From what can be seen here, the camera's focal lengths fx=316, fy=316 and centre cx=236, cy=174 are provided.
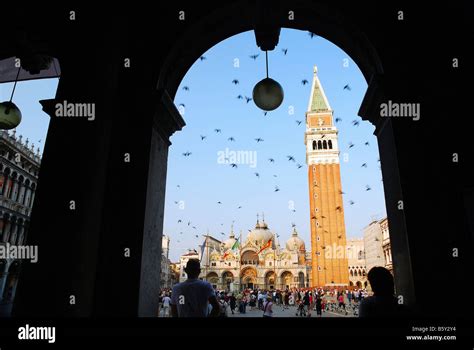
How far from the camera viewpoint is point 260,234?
2970 inches

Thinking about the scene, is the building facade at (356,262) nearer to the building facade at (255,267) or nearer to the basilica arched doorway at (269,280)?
the building facade at (255,267)

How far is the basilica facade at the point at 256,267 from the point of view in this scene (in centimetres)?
6631

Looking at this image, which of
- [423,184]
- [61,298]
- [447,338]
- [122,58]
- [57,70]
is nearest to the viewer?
[447,338]

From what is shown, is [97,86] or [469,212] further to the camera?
[97,86]

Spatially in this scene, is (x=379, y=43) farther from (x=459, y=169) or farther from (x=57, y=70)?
(x=57, y=70)

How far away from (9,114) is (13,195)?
2571cm

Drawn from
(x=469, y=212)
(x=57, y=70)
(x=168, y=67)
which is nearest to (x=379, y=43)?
(x=469, y=212)

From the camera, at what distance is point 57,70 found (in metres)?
4.95

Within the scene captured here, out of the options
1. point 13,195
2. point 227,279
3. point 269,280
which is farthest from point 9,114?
point 227,279

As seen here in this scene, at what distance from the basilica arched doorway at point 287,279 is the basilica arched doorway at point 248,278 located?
5.98 meters

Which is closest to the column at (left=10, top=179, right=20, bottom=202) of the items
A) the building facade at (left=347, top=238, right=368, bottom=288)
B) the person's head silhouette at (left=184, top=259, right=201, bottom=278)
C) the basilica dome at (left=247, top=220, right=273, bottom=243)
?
the person's head silhouette at (left=184, top=259, right=201, bottom=278)

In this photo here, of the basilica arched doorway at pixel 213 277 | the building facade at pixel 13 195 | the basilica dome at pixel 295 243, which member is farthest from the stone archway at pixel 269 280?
the building facade at pixel 13 195

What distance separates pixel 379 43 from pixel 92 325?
10.5ft

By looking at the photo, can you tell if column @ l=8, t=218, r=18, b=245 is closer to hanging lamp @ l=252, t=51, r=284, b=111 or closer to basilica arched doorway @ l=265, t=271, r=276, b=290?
hanging lamp @ l=252, t=51, r=284, b=111
